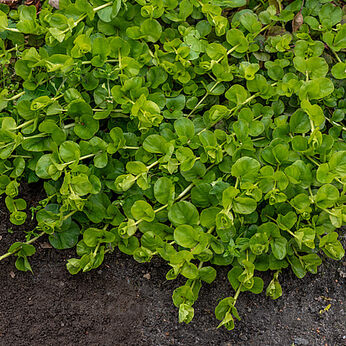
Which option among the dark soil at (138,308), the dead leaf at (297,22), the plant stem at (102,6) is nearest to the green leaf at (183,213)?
the dark soil at (138,308)

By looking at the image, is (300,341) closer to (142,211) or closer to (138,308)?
(138,308)

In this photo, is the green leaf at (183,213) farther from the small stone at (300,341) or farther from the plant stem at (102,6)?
the plant stem at (102,6)

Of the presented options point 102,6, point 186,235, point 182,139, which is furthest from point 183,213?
point 102,6

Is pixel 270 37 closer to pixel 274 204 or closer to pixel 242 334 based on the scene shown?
pixel 274 204

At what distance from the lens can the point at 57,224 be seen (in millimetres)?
1856

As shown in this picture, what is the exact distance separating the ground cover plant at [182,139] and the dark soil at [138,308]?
3.7 inches

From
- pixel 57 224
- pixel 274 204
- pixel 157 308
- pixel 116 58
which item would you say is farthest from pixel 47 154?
pixel 274 204

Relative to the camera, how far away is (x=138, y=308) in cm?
196

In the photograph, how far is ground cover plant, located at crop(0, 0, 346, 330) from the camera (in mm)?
1780

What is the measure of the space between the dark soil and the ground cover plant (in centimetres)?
10

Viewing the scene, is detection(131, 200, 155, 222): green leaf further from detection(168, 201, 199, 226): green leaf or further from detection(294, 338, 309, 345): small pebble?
detection(294, 338, 309, 345): small pebble

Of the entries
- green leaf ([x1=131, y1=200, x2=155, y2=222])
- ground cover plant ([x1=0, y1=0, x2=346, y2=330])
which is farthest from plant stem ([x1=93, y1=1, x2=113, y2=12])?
green leaf ([x1=131, y1=200, x2=155, y2=222])

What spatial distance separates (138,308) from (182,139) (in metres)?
0.74

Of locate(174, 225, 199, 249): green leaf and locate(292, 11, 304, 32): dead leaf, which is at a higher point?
locate(292, 11, 304, 32): dead leaf
